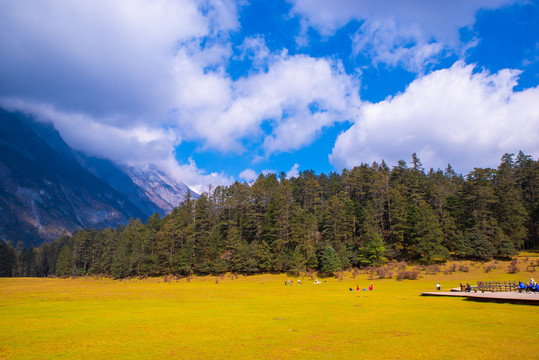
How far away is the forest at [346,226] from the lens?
73.9 meters

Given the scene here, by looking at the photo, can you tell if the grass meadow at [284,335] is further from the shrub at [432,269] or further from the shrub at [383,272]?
the shrub at [432,269]

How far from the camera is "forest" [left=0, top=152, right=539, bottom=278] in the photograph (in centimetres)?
7394

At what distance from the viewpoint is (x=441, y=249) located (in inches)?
2751

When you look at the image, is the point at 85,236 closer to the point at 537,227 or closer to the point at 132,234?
the point at 132,234

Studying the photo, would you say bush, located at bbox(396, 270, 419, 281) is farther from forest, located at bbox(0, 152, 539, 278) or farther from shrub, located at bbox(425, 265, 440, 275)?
forest, located at bbox(0, 152, 539, 278)

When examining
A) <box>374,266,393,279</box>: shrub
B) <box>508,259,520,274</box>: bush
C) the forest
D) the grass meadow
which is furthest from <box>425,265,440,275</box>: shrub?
the grass meadow

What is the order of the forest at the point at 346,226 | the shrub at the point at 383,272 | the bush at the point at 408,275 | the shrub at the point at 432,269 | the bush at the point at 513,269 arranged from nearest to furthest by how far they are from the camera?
the bush at the point at 513,269, the bush at the point at 408,275, the shrub at the point at 432,269, the shrub at the point at 383,272, the forest at the point at 346,226

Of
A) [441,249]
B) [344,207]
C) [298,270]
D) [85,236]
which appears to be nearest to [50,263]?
[85,236]

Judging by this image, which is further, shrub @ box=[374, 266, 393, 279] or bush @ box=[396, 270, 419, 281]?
shrub @ box=[374, 266, 393, 279]

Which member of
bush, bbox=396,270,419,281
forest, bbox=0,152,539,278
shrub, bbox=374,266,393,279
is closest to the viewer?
bush, bbox=396,270,419,281

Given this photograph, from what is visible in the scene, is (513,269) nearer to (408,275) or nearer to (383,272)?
(408,275)

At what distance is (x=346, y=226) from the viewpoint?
8638 cm

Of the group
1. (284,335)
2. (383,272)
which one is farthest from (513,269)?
(284,335)

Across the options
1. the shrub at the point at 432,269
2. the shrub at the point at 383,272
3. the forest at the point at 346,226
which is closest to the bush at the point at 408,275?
the shrub at the point at 383,272
